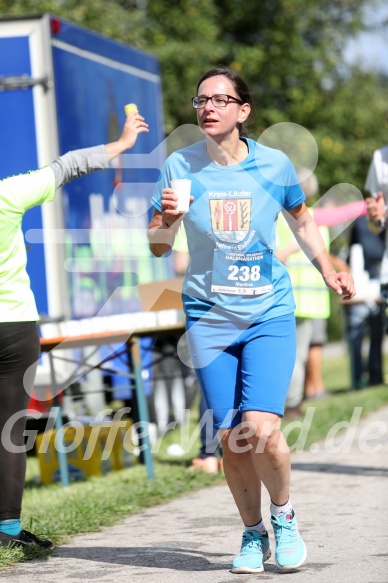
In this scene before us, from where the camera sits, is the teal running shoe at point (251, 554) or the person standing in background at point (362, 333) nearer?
the teal running shoe at point (251, 554)

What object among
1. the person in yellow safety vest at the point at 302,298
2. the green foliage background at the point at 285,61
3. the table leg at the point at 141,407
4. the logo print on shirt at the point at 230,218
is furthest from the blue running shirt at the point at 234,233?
the green foliage background at the point at 285,61

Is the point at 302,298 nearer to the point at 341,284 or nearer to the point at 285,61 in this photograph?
the point at 341,284

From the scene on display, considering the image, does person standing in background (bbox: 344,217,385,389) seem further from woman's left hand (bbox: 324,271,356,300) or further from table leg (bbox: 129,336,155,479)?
woman's left hand (bbox: 324,271,356,300)

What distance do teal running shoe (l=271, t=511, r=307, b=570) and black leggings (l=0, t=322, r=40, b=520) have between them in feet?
4.25

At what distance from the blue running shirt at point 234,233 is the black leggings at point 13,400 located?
0.91 metres

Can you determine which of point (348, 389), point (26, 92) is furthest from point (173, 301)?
point (348, 389)

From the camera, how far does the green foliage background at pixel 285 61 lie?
21938 millimetres

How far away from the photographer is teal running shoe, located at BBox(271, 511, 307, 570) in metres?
4.96

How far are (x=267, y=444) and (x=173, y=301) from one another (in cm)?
431

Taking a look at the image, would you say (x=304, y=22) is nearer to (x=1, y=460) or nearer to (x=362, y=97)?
(x=362, y=97)

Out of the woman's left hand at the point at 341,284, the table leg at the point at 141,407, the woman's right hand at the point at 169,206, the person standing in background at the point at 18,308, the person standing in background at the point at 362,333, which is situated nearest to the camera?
the woman's right hand at the point at 169,206

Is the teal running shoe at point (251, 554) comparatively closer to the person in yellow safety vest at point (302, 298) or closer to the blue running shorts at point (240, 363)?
the blue running shorts at point (240, 363)

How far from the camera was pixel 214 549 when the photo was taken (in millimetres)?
5668

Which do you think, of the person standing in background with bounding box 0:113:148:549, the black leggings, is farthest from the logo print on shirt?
the black leggings
